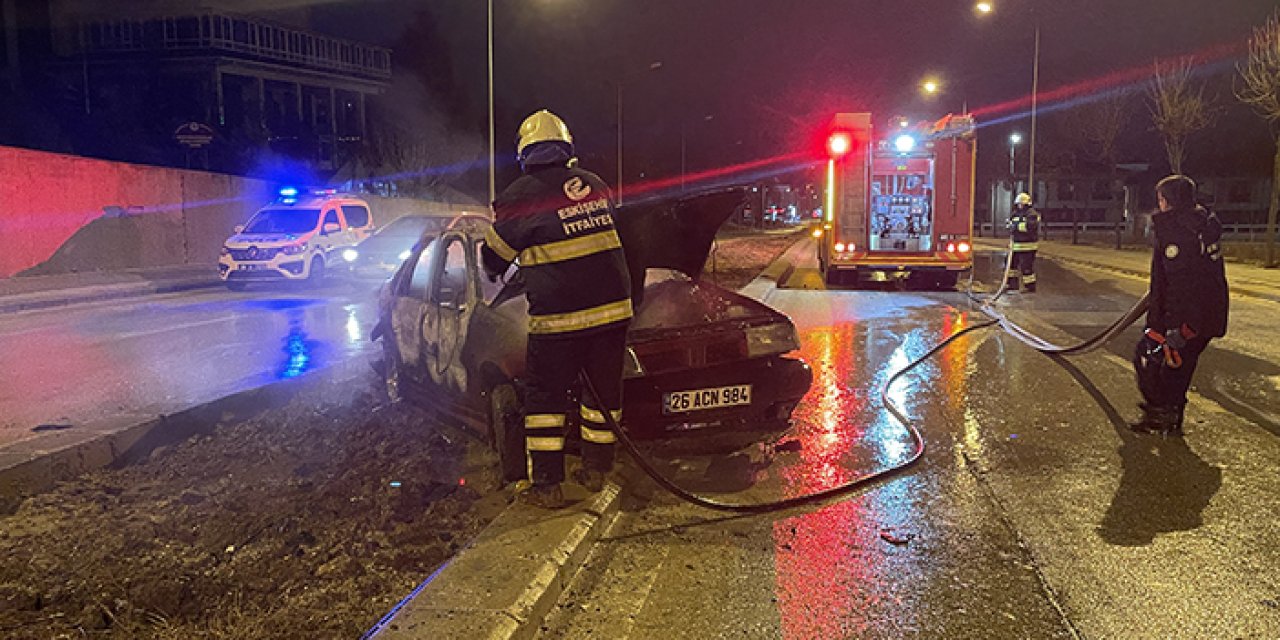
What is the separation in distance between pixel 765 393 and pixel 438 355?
2.21 m

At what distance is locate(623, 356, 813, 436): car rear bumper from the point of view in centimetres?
507

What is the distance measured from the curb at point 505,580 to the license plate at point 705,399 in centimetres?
83

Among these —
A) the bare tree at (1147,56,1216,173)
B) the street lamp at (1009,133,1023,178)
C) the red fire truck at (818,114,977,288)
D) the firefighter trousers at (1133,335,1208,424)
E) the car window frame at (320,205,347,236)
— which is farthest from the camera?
the street lamp at (1009,133,1023,178)

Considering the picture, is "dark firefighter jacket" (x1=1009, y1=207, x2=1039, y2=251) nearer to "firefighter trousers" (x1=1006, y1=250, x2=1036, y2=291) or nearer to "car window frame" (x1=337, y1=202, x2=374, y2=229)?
"firefighter trousers" (x1=1006, y1=250, x2=1036, y2=291)

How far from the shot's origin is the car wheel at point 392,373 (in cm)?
694

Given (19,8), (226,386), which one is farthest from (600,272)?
(19,8)

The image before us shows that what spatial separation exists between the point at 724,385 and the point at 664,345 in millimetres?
465

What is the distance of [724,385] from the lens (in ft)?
17.2

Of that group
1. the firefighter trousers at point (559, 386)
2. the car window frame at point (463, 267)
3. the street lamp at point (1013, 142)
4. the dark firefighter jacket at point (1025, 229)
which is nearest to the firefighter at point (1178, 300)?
the firefighter trousers at point (559, 386)

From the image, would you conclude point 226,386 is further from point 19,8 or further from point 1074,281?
point 19,8

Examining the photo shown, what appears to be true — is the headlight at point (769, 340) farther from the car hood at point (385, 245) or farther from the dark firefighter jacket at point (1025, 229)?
the car hood at point (385, 245)

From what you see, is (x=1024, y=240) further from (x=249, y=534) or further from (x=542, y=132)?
(x=249, y=534)

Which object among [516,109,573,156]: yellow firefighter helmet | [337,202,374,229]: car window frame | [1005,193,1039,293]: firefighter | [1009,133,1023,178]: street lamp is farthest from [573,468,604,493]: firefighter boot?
[1009,133,1023,178]: street lamp

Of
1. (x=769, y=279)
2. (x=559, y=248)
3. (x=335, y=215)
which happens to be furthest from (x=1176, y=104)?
(x=559, y=248)
